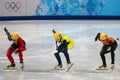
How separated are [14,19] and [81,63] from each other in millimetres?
14565

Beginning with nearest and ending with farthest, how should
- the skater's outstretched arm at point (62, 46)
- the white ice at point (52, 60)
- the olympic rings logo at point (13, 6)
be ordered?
the white ice at point (52, 60) → the skater's outstretched arm at point (62, 46) → the olympic rings logo at point (13, 6)

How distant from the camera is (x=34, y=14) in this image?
23703 millimetres

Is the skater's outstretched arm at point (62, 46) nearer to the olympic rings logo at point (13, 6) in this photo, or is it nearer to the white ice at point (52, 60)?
the white ice at point (52, 60)

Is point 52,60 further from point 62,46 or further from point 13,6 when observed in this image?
point 13,6

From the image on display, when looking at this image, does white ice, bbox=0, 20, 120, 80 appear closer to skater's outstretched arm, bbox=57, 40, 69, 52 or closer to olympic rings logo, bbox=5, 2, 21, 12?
skater's outstretched arm, bbox=57, 40, 69, 52

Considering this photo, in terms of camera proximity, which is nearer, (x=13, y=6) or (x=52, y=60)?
(x=52, y=60)

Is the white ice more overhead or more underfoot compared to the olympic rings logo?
more underfoot

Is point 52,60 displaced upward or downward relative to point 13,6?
downward

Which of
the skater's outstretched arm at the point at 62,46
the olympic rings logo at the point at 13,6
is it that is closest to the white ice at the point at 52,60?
the skater's outstretched arm at the point at 62,46

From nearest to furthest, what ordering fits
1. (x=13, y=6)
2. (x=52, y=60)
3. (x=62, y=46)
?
(x=62, y=46)
(x=52, y=60)
(x=13, y=6)

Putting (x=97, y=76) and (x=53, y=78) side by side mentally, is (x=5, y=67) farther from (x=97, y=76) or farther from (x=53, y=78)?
(x=97, y=76)

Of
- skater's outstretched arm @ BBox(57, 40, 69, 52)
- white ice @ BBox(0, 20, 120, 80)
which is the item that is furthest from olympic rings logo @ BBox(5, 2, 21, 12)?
skater's outstretched arm @ BBox(57, 40, 69, 52)

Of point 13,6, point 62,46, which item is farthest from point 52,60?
point 13,6

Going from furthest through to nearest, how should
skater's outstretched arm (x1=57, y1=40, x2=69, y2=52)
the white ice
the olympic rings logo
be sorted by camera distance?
the olympic rings logo, skater's outstretched arm (x1=57, y1=40, x2=69, y2=52), the white ice
